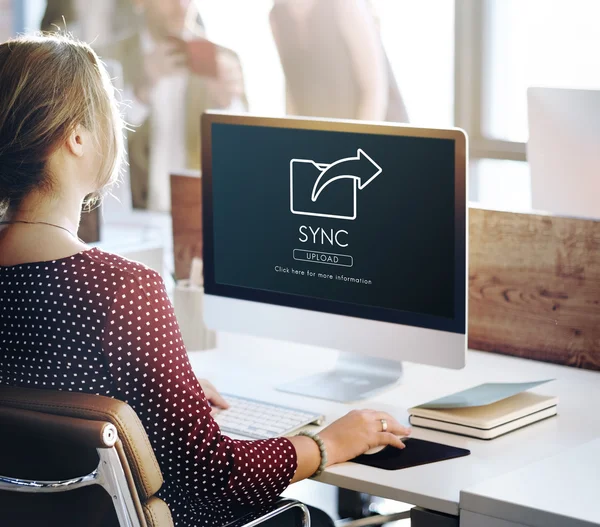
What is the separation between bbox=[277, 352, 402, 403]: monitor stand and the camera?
198cm

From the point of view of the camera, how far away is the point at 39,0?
5.44 meters

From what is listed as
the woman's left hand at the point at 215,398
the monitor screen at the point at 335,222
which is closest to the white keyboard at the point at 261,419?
the woman's left hand at the point at 215,398

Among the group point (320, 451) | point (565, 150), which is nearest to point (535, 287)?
point (565, 150)

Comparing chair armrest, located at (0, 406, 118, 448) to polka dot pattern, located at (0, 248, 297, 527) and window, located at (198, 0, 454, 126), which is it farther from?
window, located at (198, 0, 454, 126)

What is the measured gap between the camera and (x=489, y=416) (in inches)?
68.1

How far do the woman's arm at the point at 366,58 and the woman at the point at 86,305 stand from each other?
2.72m

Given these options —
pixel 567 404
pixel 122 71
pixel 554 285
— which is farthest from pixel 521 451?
pixel 122 71

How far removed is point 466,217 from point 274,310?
50cm

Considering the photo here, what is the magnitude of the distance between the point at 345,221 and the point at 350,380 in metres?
0.35

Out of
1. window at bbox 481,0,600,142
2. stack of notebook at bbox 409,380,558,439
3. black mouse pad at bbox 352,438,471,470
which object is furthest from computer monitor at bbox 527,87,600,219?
window at bbox 481,0,600,142

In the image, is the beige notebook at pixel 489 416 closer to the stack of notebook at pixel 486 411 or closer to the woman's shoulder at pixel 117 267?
the stack of notebook at pixel 486 411

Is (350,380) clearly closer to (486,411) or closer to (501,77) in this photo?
(486,411)

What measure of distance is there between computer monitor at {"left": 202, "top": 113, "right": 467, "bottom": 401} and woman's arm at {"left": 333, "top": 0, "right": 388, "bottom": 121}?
2.12 metres

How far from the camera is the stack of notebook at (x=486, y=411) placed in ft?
5.64
